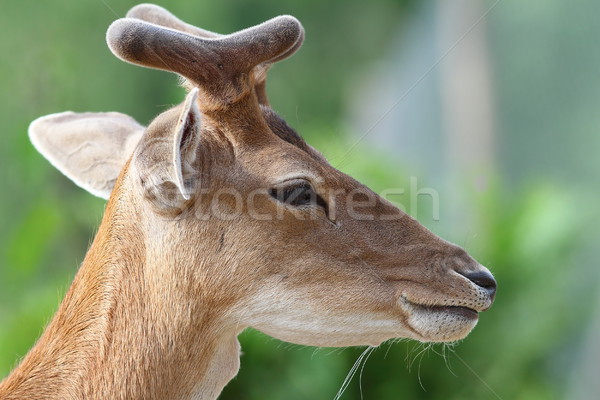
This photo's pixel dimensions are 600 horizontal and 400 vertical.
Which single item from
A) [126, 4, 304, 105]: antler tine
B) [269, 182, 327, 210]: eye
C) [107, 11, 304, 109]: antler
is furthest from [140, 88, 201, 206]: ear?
[126, 4, 304, 105]: antler tine

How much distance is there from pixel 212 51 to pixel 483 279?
5.63ft

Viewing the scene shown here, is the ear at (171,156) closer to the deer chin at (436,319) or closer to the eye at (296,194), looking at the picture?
the eye at (296,194)

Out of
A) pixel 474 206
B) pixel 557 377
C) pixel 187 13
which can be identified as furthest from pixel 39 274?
pixel 187 13

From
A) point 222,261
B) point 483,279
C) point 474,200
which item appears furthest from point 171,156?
point 474,200

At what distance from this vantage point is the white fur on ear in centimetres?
405

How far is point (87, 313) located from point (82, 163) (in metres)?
1.22

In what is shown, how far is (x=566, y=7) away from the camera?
9.91m

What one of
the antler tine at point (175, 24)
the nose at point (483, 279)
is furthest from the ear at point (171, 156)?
the nose at point (483, 279)

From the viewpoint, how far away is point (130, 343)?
4.36 metres

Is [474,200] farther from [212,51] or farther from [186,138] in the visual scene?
[186,138]

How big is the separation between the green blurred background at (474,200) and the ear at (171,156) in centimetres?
166

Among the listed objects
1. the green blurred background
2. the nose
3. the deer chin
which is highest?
the nose

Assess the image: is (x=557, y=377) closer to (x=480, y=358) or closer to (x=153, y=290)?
(x=480, y=358)

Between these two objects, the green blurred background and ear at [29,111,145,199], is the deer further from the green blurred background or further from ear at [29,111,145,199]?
the green blurred background
